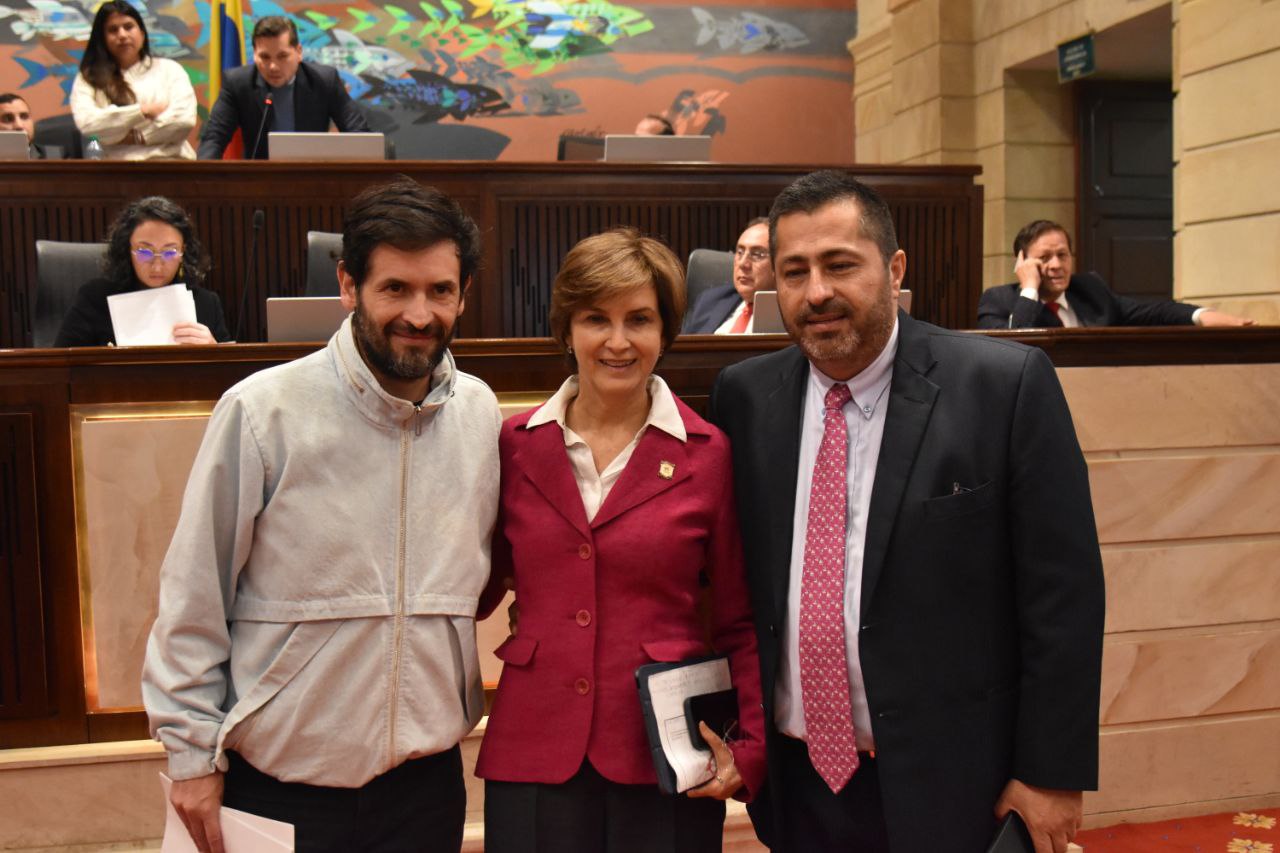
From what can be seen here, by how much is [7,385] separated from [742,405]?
5.32ft

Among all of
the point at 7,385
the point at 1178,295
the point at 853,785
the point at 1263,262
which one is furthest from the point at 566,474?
the point at 1178,295

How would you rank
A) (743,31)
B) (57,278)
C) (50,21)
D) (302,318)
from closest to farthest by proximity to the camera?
1. (302,318)
2. (57,278)
3. (50,21)
4. (743,31)

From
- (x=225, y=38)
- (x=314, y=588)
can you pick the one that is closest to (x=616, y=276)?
A: (x=314, y=588)

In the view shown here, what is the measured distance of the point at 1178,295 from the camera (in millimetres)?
6102

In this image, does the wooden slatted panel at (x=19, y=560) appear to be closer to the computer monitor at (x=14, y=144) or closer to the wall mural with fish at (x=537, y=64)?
the computer monitor at (x=14, y=144)

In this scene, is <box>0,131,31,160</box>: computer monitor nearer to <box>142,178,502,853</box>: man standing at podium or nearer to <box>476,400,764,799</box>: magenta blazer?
<box>142,178,502,853</box>: man standing at podium

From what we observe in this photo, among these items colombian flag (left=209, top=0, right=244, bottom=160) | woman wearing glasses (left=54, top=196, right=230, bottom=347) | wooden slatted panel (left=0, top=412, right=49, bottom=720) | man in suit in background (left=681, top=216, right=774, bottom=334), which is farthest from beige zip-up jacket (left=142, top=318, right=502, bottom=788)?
colombian flag (left=209, top=0, right=244, bottom=160)

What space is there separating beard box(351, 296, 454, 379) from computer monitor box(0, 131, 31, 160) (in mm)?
3605

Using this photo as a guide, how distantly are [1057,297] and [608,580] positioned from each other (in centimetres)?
359

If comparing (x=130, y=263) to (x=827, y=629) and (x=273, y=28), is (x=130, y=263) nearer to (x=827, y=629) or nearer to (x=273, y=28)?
(x=273, y=28)

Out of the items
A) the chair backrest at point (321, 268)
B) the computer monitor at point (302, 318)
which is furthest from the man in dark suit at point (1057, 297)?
the computer monitor at point (302, 318)

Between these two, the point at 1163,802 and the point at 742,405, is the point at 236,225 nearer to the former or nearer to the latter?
the point at 742,405

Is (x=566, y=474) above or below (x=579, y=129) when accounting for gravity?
below

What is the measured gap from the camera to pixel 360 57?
8.38 meters
